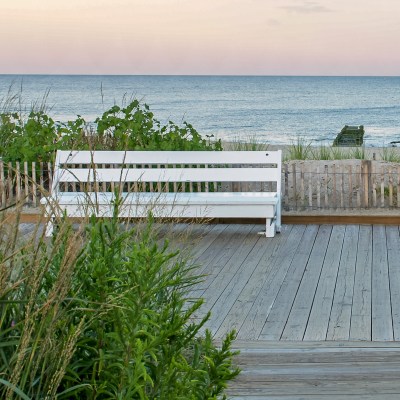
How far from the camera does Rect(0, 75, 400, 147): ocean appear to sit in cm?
3918

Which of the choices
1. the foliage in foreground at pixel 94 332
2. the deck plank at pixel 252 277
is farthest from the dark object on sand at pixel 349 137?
the foliage in foreground at pixel 94 332

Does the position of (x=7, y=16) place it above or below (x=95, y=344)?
above

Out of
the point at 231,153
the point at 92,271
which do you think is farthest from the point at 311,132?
the point at 92,271

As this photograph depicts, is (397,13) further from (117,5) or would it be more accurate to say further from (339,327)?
(339,327)

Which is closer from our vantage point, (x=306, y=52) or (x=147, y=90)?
(x=306, y=52)

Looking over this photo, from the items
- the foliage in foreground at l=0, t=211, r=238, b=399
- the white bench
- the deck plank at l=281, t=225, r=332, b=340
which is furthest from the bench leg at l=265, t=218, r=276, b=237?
the foliage in foreground at l=0, t=211, r=238, b=399

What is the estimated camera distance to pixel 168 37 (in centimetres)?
4291

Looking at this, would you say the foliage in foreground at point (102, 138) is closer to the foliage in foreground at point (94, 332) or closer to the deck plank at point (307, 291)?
the deck plank at point (307, 291)

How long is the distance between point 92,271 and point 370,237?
5026 mm

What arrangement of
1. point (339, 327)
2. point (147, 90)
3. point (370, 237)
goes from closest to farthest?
point (339, 327) < point (370, 237) < point (147, 90)

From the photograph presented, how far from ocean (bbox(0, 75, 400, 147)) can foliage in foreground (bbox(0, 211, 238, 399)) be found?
26.5 meters

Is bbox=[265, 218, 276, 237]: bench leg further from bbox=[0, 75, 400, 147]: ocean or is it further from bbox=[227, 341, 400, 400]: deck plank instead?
bbox=[0, 75, 400, 147]: ocean

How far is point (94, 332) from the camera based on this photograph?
2459mm

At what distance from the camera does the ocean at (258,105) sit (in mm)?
39181
